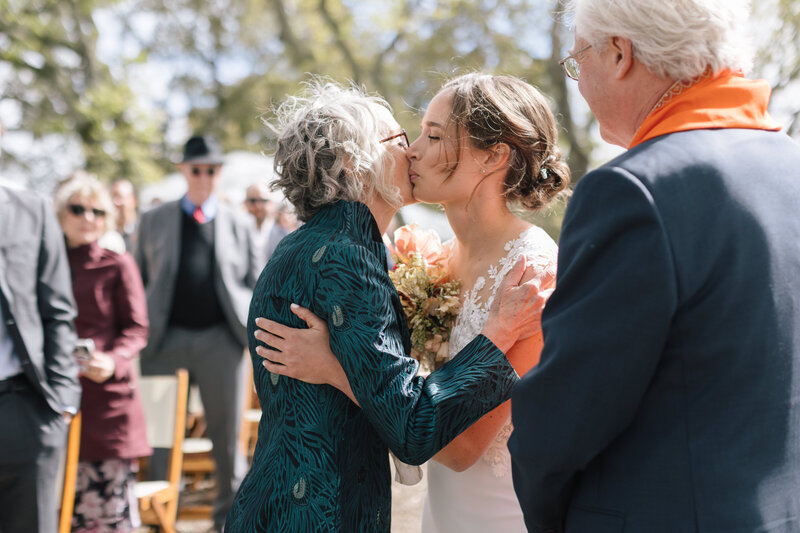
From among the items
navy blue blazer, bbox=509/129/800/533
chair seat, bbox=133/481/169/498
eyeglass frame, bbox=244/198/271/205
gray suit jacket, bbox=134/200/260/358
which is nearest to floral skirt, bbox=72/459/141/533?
chair seat, bbox=133/481/169/498

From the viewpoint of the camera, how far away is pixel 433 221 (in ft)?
34.9

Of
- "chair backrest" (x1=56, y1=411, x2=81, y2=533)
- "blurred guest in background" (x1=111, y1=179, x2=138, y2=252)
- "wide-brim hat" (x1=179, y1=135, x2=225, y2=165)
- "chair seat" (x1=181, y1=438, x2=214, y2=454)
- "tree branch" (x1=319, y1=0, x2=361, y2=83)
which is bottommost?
"chair seat" (x1=181, y1=438, x2=214, y2=454)

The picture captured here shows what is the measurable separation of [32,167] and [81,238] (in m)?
21.2

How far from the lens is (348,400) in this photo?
1.95 metres

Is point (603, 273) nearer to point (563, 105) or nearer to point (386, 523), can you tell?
point (386, 523)

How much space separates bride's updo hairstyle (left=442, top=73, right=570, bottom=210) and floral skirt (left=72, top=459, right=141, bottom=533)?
3.05m

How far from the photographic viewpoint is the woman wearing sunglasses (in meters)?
4.24

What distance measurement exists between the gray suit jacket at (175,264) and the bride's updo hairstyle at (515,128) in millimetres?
3342

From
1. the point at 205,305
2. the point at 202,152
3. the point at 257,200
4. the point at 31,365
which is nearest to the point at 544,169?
the point at 31,365

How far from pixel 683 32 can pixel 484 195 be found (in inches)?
41.1

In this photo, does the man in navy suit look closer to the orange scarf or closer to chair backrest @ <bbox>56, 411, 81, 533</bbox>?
the orange scarf

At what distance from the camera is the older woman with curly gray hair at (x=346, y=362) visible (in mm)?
1819

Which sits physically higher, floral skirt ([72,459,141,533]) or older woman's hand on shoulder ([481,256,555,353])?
older woman's hand on shoulder ([481,256,555,353])

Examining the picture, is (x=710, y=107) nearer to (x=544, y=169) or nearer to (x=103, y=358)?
(x=544, y=169)
